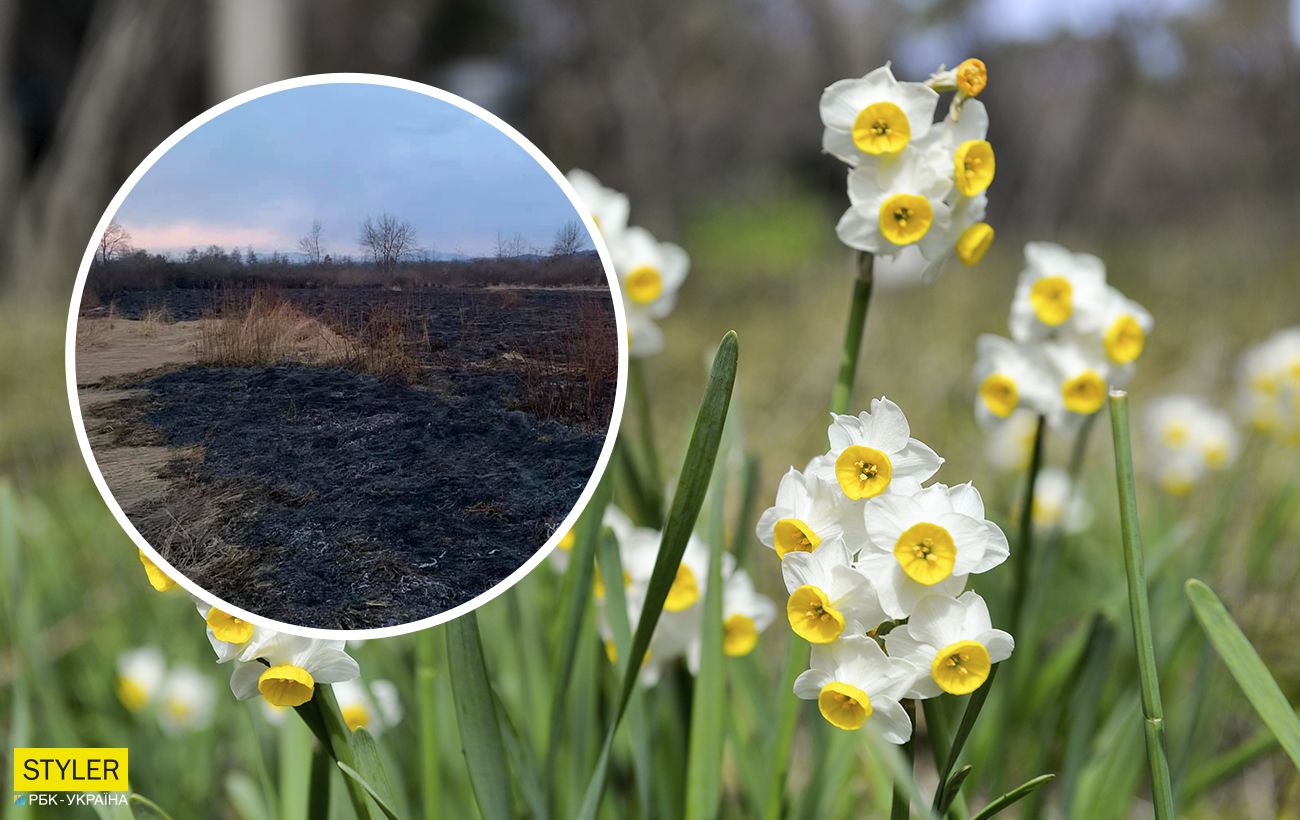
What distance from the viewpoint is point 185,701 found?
1218 millimetres

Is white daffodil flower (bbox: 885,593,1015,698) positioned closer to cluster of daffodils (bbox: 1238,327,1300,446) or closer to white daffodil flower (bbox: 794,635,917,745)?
white daffodil flower (bbox: 794,635,917,745)

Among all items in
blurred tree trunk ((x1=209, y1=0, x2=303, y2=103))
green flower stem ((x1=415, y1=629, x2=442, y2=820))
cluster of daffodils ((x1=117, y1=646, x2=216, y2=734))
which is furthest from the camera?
blurred tree trunk ((x1=209, y1=0, x2=303, y2=103))

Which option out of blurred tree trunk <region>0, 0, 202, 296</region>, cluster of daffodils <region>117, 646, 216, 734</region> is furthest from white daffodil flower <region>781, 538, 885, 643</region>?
blurred tree trunk <region>0, 0, 202, 296</region>

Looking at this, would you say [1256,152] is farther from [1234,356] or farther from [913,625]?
[913,625]

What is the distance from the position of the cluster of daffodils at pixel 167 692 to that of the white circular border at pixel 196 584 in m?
0.81

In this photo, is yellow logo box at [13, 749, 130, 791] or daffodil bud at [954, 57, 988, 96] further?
yellow logo box at [13, 749, 130, 791]

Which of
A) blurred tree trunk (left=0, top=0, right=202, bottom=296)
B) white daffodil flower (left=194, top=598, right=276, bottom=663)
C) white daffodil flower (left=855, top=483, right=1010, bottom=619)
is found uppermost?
blurred tree trunk (left=0, top=0, right=202, bottom=296)

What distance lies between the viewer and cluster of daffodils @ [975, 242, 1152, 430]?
0.80 metres

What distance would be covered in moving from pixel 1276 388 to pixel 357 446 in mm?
1582

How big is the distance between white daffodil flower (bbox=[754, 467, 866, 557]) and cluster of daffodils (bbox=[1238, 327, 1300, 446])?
4.43ft

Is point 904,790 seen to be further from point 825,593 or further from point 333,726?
point 333,726

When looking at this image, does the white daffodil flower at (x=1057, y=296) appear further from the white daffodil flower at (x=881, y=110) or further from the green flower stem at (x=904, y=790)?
the green flower stem at (x=904, y=790)

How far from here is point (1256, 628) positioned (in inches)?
50.8

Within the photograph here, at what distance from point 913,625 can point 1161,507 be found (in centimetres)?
125
